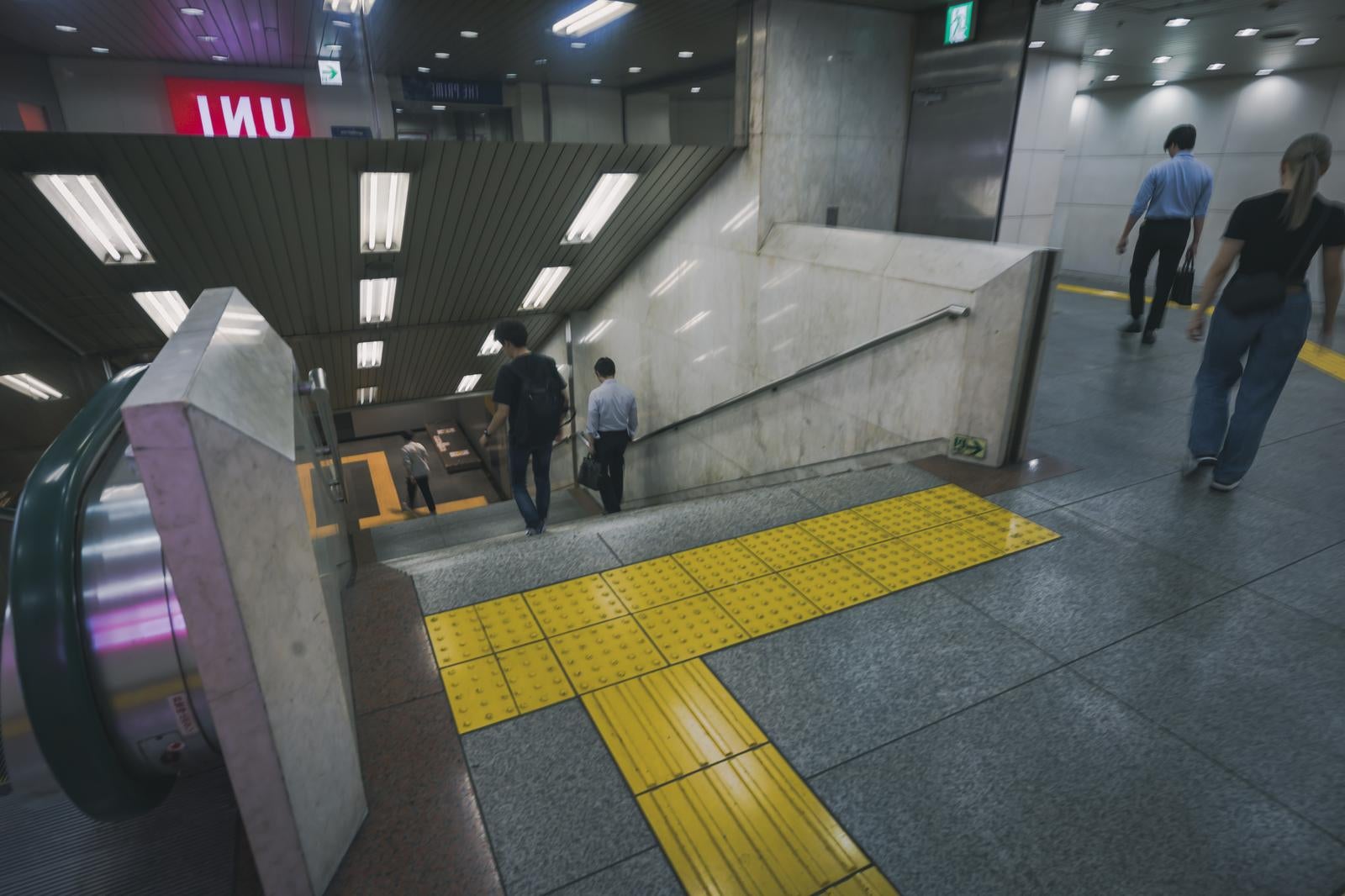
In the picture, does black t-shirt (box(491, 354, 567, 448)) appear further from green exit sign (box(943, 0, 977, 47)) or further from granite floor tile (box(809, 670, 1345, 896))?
green exit sign (box(943, 0, 977, 47))

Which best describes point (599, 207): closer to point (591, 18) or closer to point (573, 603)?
point (591, 18)

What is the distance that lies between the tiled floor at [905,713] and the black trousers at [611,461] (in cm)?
282

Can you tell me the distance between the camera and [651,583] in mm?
3234

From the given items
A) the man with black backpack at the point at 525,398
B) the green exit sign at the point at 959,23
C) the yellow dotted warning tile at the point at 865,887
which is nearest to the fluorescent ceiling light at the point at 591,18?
the green exit sign at the point at 959,23

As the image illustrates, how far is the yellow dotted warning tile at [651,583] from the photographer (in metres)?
3.10

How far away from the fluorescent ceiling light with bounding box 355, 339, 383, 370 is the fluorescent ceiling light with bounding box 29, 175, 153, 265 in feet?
13.0

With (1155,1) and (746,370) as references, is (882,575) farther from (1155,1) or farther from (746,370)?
(1155,1)

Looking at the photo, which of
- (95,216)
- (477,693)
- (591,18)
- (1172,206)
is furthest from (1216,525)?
(95,216)

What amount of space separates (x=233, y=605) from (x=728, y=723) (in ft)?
5.31

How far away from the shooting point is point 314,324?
27.2 feet

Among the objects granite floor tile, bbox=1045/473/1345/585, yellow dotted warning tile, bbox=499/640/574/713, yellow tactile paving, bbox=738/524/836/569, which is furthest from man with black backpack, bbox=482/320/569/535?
granite floor tile, bbox=1045/473/1345/585

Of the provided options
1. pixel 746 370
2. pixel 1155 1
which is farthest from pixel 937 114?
pixel 746 370

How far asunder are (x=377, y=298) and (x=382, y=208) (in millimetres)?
1928

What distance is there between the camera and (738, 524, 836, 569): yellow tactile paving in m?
3.44
